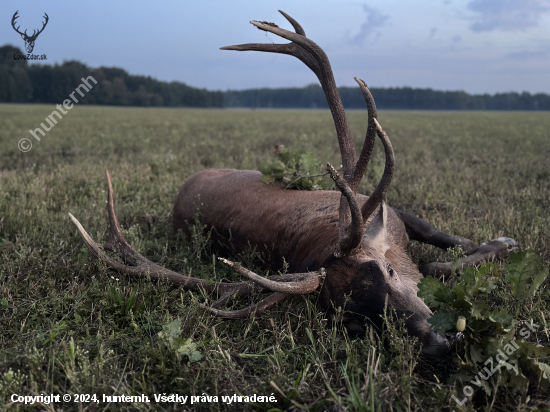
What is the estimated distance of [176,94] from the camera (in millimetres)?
98312

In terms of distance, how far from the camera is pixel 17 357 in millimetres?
2430

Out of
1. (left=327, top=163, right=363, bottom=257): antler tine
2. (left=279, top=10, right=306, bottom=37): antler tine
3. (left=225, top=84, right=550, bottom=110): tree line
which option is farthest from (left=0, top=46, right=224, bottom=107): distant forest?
(left=327, top=163, right=363, bottom=257): antler tine

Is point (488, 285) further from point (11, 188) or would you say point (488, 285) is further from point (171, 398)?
point (11, 188)

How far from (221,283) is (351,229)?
105 centimetres

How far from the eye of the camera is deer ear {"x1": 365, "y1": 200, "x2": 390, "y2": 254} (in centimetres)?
301

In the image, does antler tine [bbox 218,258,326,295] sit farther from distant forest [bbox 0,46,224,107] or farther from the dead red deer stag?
distant forest [bbox 0,46,224,107]

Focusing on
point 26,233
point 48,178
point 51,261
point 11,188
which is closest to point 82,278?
point 51,261

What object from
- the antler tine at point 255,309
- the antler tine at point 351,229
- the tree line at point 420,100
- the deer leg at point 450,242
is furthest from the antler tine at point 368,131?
the tree line at point 420,100

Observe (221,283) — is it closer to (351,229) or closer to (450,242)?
(351,229)

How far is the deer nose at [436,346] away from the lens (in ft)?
7.91

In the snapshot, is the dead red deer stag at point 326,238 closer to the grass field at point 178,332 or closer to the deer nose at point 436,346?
the deer nose at point 436,346

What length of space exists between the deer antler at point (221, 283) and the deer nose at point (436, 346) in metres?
0.70

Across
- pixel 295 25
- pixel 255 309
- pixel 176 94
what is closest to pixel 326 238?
pixel 255 309

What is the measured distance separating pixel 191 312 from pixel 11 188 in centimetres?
465
